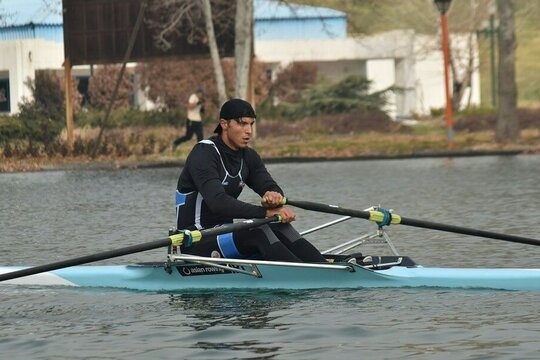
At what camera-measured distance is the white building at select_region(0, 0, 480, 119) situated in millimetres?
58906

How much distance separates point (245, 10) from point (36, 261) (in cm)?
2261

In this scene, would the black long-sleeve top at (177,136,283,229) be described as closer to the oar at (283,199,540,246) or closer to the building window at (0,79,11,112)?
the oar at (283,199,540,246)

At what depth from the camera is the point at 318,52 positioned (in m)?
70.7

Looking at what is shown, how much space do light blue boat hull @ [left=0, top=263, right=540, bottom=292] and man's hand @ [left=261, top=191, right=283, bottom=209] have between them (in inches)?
20.1

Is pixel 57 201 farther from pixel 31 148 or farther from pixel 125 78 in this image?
pixel 125 78

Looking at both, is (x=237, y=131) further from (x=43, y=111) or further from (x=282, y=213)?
(x=43, y=111)

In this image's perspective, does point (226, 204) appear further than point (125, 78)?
No

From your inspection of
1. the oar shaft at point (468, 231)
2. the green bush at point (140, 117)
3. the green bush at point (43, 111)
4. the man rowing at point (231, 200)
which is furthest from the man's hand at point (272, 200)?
the green bush at point (140, 117)

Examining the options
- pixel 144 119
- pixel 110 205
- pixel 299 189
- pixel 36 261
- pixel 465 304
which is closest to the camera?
pixel 465 304

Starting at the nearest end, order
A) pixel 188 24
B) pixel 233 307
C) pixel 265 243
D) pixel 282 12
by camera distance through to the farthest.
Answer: pixel 233 307, pixel 265 243, pixel 188 24, pixel 282 12

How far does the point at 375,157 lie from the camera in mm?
35812

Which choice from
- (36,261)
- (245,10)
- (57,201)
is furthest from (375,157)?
(36,261)

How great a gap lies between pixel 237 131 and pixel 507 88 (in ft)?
83.5

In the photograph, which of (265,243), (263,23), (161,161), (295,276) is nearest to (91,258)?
(265,243)
